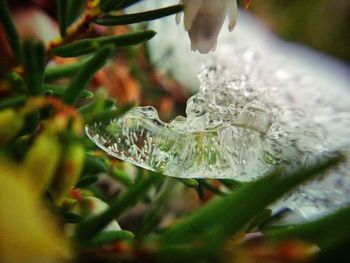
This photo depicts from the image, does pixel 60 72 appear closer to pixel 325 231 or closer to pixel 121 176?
pixel 121 176

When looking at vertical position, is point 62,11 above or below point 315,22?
above

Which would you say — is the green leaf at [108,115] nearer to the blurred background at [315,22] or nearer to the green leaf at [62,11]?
the green leaf at [62,11]

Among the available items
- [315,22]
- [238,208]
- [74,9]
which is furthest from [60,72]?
[315,22]

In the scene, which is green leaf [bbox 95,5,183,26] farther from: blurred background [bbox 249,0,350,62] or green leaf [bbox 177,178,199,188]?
blurred background [bbox 249,0,350,62]

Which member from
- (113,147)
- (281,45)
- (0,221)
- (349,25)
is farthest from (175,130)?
Answer: (349,25)

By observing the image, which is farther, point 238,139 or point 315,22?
point 315,22

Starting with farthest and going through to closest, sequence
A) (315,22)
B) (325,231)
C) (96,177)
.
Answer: (315,22) → (96,177) → (325,231)

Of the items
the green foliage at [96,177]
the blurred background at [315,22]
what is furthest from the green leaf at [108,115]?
the blurred background at [315,22]
